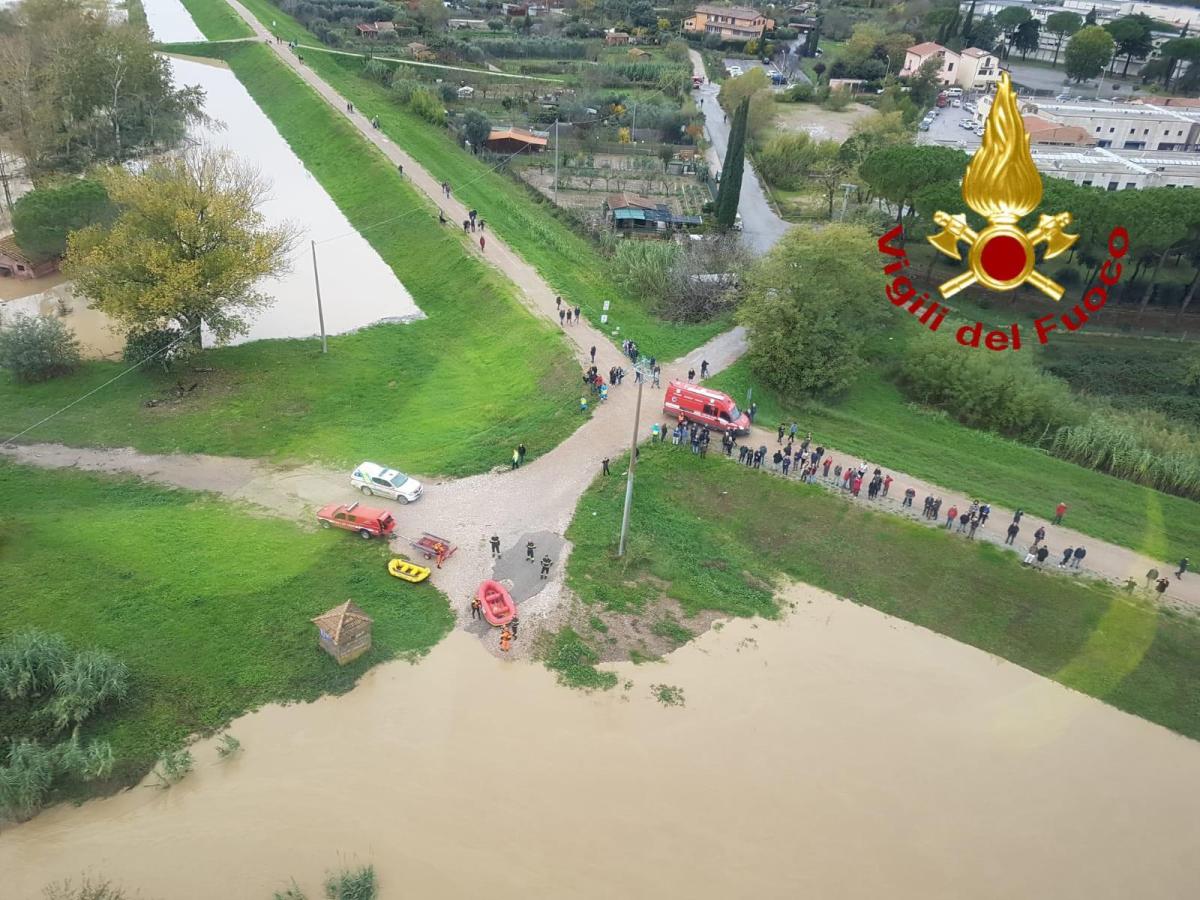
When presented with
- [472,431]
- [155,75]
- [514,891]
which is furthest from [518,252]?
[514,891]

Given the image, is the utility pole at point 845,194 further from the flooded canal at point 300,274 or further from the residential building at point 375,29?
the residential building at point 375,29

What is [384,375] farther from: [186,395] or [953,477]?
[953,477]

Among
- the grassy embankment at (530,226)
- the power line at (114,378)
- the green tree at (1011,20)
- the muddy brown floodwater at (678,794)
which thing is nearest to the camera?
the muddy brown floodwater at (678,794)

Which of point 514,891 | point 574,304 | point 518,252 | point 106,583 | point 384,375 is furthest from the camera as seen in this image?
point 518,252

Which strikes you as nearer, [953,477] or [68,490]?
[68,490]

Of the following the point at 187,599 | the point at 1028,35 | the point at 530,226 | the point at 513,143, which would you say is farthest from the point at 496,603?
the point at 1028,35

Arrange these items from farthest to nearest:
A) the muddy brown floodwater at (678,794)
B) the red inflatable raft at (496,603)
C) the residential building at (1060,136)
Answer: the residential building at (1060,136), the red inflatable raft at (496,603), the muddy brown floodwater at (678,794)

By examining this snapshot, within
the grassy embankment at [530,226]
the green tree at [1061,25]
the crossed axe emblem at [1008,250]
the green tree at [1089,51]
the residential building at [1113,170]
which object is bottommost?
the grassy embankment at [530,226]

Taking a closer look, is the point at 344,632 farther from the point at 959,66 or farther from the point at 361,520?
the point at 959,66

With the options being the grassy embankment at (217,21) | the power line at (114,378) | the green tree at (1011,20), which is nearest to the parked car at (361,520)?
the power line at (114,378)
